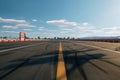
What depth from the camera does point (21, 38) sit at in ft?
240

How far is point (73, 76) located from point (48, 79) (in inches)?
30.9

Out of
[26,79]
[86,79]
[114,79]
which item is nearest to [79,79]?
[86,79]

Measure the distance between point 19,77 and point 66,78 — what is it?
133 centimetres

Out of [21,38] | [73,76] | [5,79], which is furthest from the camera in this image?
[21,38]

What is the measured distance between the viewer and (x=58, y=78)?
488 centimetres

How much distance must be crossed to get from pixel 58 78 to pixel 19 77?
3.67 feet

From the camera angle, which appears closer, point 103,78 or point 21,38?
point 103,78

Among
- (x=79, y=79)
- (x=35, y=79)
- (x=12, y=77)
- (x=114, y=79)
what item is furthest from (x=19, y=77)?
(x=114, y=79)

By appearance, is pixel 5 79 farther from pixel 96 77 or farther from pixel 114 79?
pixel 114 79

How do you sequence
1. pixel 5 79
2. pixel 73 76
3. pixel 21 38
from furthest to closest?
pixel 21 38 < pixel 73 76 < pixel 5 79

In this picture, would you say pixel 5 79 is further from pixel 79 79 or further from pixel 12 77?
pixel 79 79

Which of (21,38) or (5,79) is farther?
(21,38)

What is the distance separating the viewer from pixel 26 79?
4.81 m

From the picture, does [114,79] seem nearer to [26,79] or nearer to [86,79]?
[86,79]
